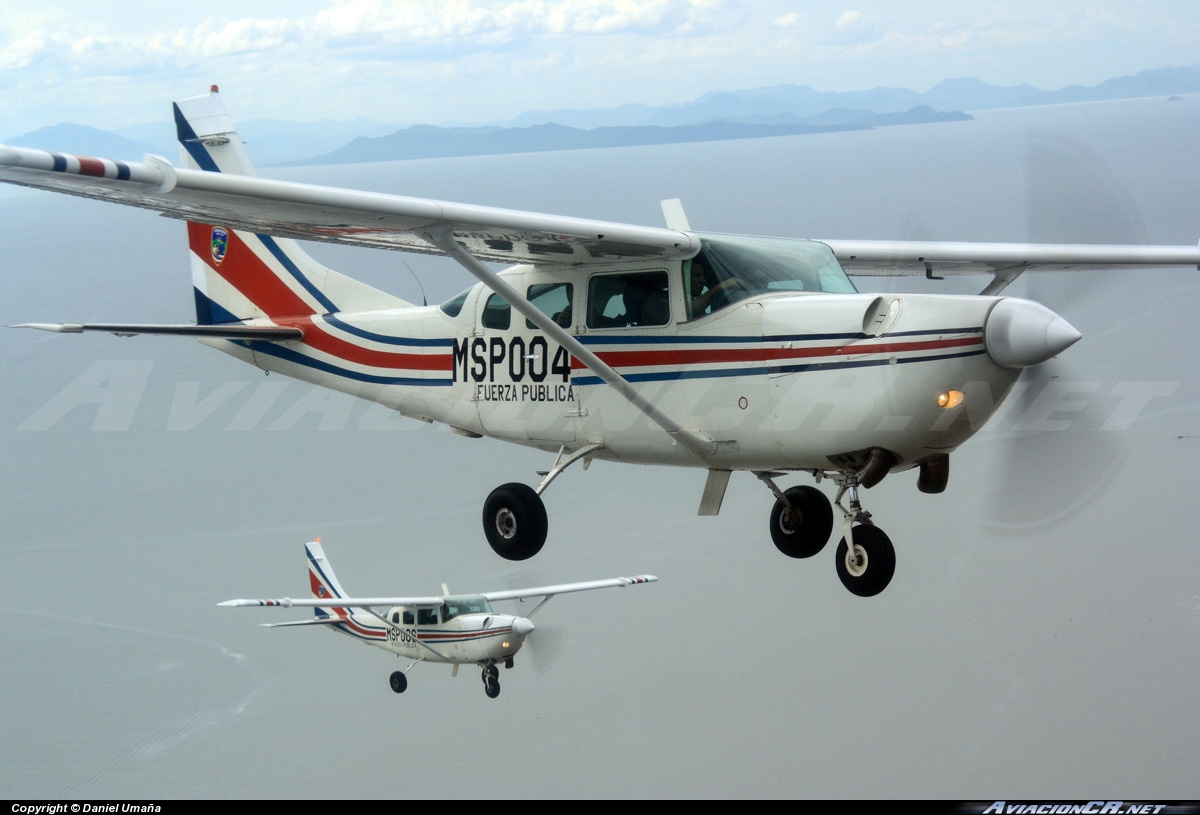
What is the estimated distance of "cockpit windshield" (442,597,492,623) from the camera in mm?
48938

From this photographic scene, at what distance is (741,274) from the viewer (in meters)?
11.5

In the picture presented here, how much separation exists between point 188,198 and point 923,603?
462ft

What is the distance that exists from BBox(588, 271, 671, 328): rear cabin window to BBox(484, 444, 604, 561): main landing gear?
150cm

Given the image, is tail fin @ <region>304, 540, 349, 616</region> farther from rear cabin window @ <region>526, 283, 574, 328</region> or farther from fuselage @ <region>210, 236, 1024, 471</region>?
rear cabin window @ <region>526, 283, 574, 328</region>

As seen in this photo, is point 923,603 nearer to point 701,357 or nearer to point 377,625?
point 377,625

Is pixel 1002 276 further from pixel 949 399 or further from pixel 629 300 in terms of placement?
pixel 629 300

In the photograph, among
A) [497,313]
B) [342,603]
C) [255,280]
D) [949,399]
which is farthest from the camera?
[342,603]

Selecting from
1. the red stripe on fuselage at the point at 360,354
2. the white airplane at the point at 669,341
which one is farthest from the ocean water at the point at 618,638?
the white airplane at the point at 669,341

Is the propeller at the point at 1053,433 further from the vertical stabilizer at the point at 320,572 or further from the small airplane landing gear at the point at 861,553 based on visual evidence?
the vertical stabilizer at the point at 320,572

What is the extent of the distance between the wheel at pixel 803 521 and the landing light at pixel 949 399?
3248 mm

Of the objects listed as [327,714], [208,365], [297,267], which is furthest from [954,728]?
[297,267]

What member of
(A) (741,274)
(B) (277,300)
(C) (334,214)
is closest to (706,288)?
(A) (741,274)

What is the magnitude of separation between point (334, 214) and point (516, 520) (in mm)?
3860

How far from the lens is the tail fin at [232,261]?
Answer: 15.7 m
